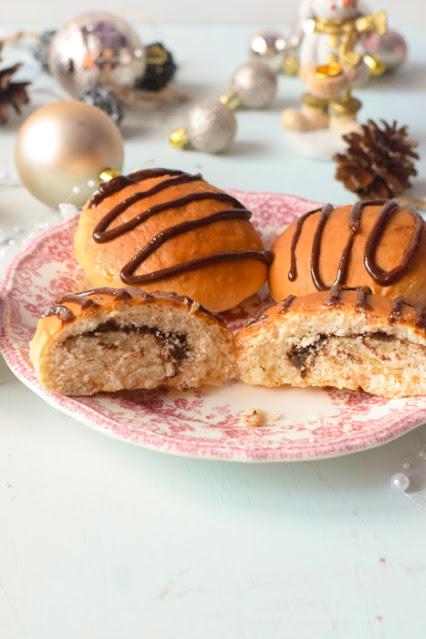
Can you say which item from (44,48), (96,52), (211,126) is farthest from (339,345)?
(44,48)

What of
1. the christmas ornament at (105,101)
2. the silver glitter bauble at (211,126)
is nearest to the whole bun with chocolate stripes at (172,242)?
the silver glitter bauble at (211,126)

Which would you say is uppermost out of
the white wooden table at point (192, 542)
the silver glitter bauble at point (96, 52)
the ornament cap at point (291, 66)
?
the silver glitter bauble at point (96, 52)

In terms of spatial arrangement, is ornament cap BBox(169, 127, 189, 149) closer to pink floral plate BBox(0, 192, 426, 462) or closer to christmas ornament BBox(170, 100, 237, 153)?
christmas ornament BBox(170, 100, 237, 153)

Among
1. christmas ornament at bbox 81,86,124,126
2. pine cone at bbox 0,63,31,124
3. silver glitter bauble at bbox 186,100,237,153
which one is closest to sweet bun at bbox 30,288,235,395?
silver glitter bauble at bbox 186,100,237,153

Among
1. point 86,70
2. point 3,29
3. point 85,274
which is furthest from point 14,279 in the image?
point 3,29

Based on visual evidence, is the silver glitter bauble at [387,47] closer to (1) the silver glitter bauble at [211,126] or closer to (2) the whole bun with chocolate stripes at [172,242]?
(1) the silver glitter bauble at [211,126]

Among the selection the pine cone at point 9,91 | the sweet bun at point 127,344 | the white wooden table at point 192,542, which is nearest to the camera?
the white wooden table at point 192,542

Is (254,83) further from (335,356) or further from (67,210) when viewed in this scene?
(335,356)
